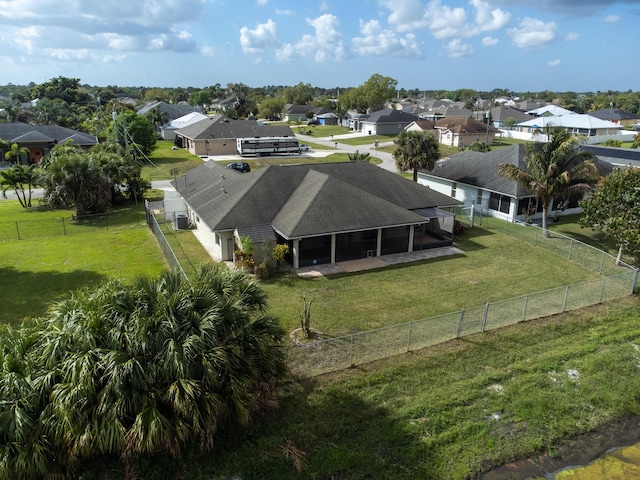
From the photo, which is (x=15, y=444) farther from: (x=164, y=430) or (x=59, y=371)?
(x=164, y=430)

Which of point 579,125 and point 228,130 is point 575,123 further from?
point 228,130

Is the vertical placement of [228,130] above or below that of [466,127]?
below

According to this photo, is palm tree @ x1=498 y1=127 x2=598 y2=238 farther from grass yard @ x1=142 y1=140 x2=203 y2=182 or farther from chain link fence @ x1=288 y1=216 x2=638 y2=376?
grass yard @ x1=142 y1=140 x2=203 y2=182

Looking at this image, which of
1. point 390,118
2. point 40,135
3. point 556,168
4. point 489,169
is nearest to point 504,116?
point 390,118

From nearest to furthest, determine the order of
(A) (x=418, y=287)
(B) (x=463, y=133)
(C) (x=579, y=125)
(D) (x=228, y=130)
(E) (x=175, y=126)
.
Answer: (A) (x=418, y=287), (D) (x=228, y=130), (B) (x=463, y=133), (C) (x=579, y=125), (E) (x=175, y=126)

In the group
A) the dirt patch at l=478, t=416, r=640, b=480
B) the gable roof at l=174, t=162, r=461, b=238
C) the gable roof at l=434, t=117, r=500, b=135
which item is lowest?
the dirt patch at l=478, t=416, r=640, b=480

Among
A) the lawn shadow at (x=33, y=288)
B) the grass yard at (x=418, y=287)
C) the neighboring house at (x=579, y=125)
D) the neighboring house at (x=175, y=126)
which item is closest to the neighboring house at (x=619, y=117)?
the neighboring house at (x=579, y=125)

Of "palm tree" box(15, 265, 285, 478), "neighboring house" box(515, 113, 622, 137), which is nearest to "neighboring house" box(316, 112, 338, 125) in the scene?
"neighboring house" box(515, 113, 622, 137)
